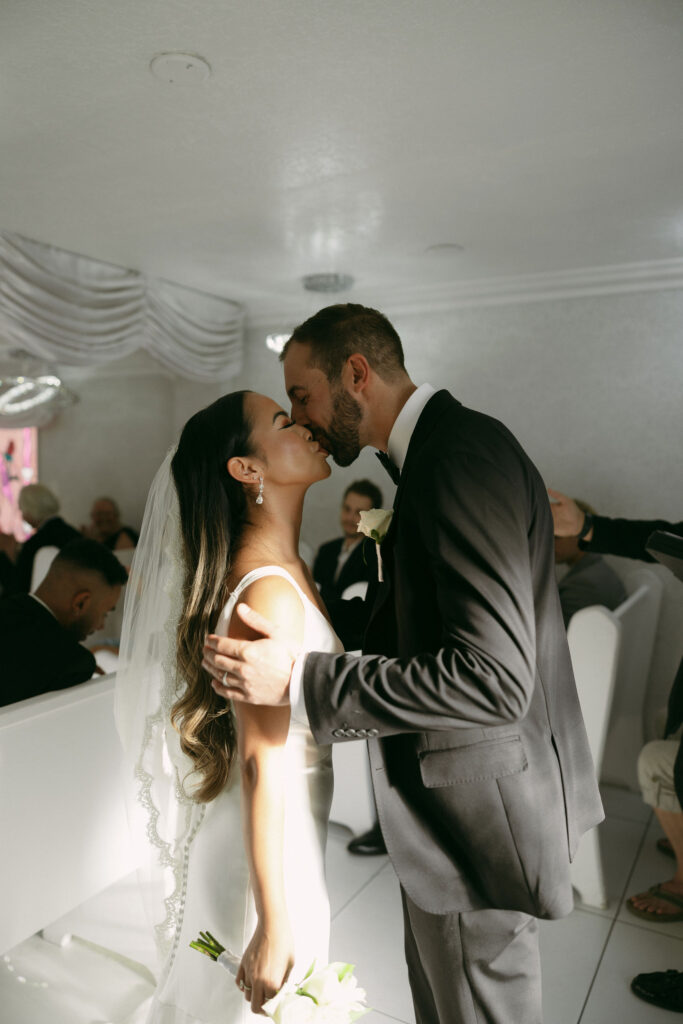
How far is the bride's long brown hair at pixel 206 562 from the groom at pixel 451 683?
0.20m

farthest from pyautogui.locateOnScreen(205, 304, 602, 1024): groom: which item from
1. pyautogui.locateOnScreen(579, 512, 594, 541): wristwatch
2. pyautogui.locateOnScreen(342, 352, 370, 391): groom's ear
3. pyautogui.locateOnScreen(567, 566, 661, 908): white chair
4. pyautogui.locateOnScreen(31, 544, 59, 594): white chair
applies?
pyautogui.locateOnScreen(31, 544, 59, 594): white chair

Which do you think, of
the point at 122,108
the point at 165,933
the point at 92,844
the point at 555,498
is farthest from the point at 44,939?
the point at 122,108

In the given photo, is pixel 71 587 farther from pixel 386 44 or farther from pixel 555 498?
pixel 386 44

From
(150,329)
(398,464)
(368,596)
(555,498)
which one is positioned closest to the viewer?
(398,464)

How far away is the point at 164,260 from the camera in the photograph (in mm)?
4109

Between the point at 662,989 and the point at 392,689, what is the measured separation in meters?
1.84

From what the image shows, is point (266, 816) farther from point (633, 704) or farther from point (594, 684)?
point (633, 704)

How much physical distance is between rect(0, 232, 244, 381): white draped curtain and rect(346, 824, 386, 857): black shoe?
2.89 m

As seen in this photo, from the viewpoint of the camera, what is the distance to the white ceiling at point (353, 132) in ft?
5.78

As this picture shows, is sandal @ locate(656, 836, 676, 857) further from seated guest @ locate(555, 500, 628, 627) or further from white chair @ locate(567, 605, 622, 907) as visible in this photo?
seated guest @ locate(555, 500, 628, 627)

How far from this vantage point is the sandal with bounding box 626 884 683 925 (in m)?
2.62

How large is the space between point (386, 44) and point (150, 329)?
2.95m

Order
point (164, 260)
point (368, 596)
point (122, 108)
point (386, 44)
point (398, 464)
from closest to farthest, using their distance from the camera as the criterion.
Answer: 1. point (398, 464)
2. point (368, 596)
3. point (386, 44)
4. point (122, 108)
5. point (164, 260)

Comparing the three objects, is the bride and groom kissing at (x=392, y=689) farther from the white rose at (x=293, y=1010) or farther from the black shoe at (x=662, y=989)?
the black shoe at (x=662, y=989)
